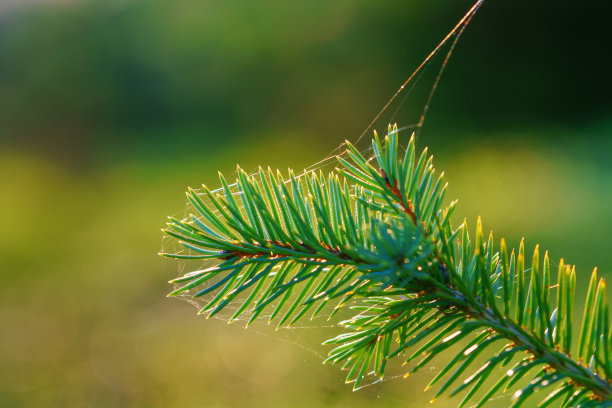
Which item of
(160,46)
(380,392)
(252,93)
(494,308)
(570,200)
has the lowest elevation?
(380,392)

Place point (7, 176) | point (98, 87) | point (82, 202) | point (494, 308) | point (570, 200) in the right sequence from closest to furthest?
point (494, 308) → point (570, 200) → point (82, 202) → point (7, 176) → point (98, 87)

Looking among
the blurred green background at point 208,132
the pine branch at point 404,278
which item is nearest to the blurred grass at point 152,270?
the blurred green background at point 208,132

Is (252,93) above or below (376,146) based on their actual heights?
above

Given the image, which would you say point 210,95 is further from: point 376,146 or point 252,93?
point 376,146

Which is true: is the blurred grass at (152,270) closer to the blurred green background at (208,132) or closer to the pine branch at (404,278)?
the blurred green background at (208,132)

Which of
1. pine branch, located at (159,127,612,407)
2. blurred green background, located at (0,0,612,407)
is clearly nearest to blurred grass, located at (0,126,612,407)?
blurred green background, located at (0,0,612,407)

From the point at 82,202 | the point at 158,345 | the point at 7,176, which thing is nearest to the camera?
the point at 158,345

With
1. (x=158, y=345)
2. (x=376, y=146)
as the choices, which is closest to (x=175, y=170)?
(x=158, y=345)

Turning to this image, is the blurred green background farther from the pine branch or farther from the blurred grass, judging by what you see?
the pine branch

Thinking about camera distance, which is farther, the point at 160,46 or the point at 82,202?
the point at 160,46
